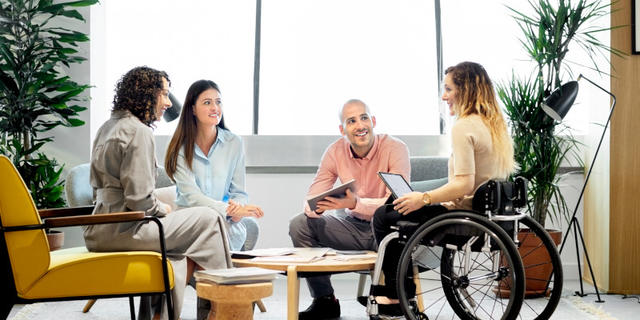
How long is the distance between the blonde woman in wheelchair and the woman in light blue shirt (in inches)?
33.2

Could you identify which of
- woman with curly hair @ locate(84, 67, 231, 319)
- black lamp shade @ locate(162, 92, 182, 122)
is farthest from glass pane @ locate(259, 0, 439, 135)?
woman with curly hair @ locate(84, 67, 231, 319)

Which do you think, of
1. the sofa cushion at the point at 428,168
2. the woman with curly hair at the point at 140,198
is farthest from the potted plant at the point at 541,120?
the woman with curly hair at the point at 140,198

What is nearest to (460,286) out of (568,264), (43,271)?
(43,271)

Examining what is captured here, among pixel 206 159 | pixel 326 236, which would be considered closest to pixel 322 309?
pixel 326 236

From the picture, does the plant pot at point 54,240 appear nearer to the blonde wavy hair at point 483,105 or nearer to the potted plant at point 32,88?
the potted plant at point 32,88

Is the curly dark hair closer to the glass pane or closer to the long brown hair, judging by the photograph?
the long brown hair

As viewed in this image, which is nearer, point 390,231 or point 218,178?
point 390,231

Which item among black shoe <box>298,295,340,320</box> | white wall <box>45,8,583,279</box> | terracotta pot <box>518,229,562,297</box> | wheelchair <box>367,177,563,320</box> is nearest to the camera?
wheelchair <box>367,177,563,320</box>

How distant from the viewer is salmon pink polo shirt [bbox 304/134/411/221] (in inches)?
143

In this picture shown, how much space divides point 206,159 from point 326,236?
A: 0.72 metres

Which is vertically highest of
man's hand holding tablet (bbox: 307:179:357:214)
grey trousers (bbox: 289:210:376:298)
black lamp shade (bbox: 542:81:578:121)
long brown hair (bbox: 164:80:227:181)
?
black lamp shade (bbox: 542:81:578:121)

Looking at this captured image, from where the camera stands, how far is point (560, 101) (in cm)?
407

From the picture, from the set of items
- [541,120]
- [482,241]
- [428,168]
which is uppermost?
[541,120]

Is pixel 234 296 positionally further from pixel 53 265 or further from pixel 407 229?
pixel 407 229
